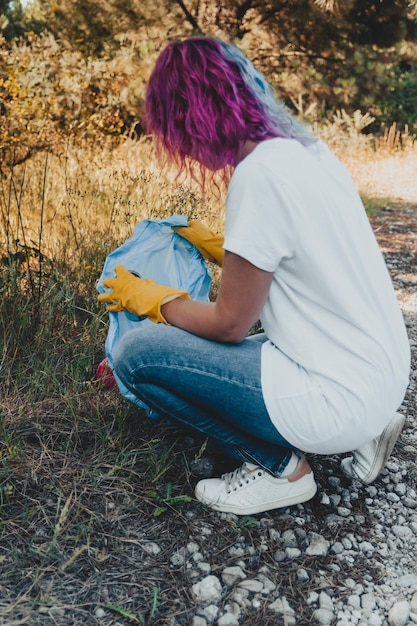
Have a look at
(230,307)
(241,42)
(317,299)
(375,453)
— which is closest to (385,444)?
(375,453)

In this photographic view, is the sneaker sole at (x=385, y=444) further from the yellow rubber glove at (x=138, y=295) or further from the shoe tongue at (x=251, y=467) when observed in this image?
the yellow rubber glove at (x=138, y=295)

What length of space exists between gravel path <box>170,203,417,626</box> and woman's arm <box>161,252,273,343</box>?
0.54 m

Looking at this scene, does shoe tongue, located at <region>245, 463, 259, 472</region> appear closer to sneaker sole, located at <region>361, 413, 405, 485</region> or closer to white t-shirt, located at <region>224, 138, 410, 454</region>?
white t-shirt, located at <region>224, 138, 410, 454</region>

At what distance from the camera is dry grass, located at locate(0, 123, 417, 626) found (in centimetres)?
147

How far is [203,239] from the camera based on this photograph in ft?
6.94

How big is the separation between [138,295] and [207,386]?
320 millimetres

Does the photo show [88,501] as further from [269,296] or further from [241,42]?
[241,42]

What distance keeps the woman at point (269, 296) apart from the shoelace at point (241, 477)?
0.33ft

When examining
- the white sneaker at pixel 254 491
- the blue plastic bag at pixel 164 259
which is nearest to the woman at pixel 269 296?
the white sneaker at pixel 254 491

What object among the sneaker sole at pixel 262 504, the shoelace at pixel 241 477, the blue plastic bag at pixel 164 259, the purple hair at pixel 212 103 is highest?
the purple hair at pixel 212 103

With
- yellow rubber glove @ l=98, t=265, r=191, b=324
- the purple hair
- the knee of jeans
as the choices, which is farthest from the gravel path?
the purple hair

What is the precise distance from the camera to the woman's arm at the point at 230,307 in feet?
4.91

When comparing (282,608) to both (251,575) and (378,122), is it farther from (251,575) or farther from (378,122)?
(378,122)

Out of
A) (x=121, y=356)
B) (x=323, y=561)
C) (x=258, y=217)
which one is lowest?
(x=323, y=561)
